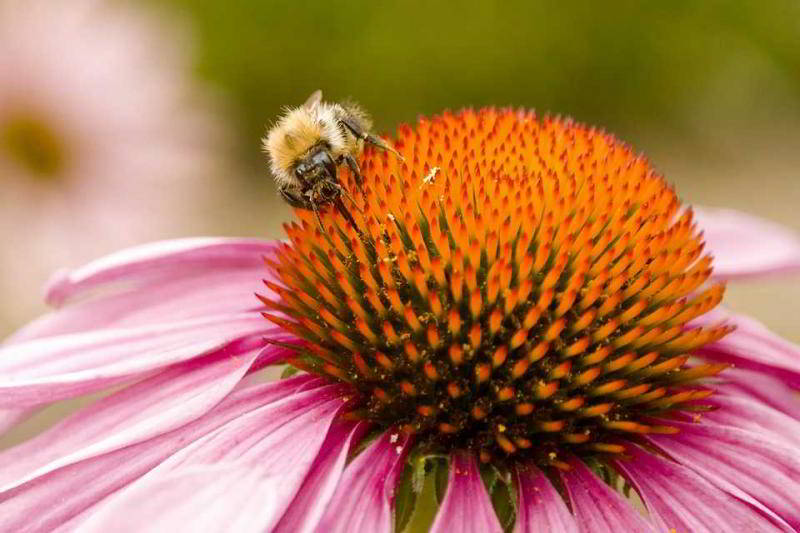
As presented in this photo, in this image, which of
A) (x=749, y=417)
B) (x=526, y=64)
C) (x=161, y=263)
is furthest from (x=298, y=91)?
(x=749, y=417)

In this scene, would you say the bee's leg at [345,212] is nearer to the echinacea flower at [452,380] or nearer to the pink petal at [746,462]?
the echinacea flower at [452,380]

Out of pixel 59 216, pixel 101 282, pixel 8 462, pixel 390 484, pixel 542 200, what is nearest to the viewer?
pixel 390 484

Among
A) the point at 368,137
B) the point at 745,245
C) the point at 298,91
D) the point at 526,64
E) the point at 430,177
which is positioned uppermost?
the point at 298,91

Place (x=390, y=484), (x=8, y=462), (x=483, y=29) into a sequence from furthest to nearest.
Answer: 1. (x=483, y=29)
2. (x=8, y=462)
3. (x=390, y=484)

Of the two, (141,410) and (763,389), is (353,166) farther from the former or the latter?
(763,389)

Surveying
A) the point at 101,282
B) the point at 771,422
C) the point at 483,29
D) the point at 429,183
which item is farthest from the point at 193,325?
the point at 483,29

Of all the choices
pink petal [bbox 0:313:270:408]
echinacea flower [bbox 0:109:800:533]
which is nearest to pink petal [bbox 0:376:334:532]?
echinacea flower [bbox 0:109:800:533]

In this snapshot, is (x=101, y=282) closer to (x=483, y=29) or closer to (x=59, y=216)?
(x=59, y=216)
